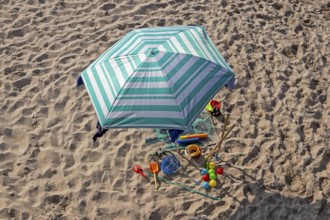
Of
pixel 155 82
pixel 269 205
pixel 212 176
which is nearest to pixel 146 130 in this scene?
pixel 212 176

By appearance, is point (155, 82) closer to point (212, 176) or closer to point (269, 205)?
point (212, 176)

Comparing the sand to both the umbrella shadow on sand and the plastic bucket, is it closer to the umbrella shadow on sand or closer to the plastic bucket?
the umbrella shadow on sand

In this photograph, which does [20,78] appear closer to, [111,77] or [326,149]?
[111,77]

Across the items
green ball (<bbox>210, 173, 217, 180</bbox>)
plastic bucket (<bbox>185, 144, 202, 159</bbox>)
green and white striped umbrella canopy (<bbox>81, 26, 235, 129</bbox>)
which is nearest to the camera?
green and white striped umbrella canopy (<bbox>81, 26, 235, 129</bbox>)

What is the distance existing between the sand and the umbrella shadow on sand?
0.01 meters

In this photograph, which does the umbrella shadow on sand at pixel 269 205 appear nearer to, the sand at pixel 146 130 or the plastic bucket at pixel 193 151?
the sand at pixel 146 130

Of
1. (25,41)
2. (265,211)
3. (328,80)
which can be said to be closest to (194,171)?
(265,211)

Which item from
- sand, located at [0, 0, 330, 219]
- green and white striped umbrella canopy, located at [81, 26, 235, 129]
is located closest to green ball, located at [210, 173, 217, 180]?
sand, located at [0, 0, 330, 219]

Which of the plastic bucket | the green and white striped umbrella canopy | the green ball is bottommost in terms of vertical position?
the green ball

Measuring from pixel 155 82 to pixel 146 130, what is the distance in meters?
1.70

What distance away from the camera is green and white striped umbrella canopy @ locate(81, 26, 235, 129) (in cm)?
483

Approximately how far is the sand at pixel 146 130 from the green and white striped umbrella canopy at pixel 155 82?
136cm

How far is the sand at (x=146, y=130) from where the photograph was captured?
18.8ft

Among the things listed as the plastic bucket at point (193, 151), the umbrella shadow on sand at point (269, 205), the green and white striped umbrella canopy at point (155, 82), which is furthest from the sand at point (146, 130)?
the green and white striped umbrella canopy at point (155, 82)
